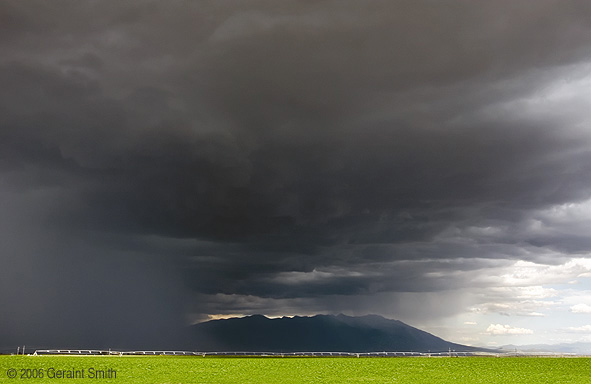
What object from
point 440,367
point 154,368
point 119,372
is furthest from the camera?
point 440,367

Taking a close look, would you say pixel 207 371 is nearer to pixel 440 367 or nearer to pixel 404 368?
pixel 404 368

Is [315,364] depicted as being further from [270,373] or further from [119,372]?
[119,372]

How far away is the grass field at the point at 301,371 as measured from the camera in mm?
76688

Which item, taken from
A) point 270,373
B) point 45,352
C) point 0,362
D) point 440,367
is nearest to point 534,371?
point 440,367

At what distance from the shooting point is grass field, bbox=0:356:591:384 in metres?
76.7

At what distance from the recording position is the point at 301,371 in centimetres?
9000

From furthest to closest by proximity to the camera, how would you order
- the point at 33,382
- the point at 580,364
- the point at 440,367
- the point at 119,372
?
the point at 580,364 → the point at 440,367 → the point at 119,372 → the point at 33,382

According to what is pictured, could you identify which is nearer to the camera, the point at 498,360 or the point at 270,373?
the point at 270,373

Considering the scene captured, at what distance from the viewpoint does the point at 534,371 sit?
9294 cm

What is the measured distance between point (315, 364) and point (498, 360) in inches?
1573

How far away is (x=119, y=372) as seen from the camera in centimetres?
8375

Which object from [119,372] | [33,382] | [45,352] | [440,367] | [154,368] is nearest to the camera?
[33,382]

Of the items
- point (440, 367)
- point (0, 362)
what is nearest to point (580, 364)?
point (440, 367)

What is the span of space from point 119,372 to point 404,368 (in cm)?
4737
